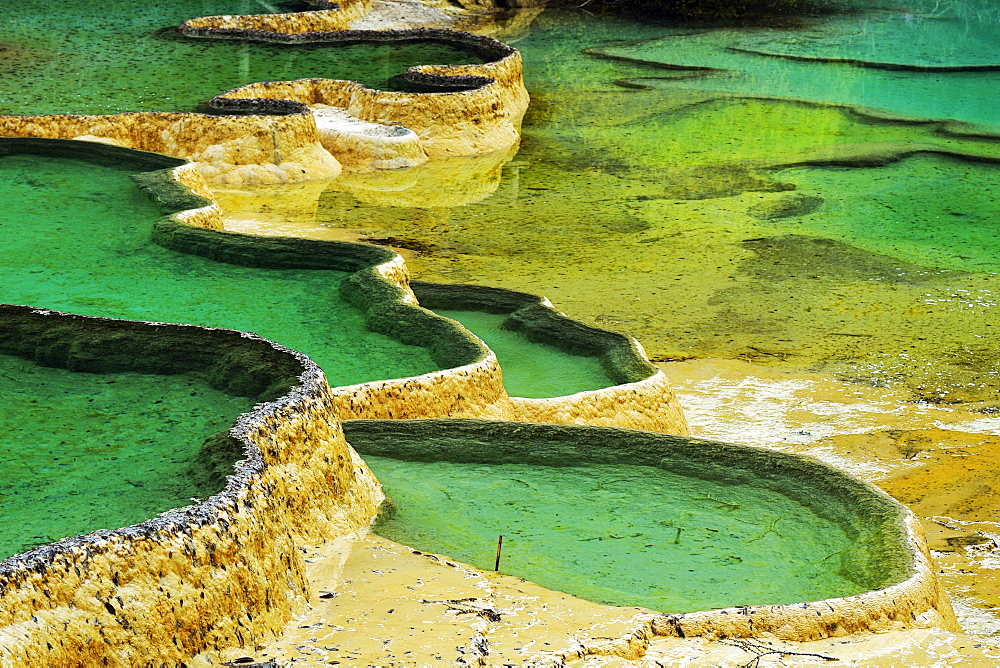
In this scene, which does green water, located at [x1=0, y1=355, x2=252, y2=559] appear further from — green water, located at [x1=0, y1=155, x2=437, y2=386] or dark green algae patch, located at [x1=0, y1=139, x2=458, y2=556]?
green water, located at [x1=0, y1=155, x2=437, y2=386]

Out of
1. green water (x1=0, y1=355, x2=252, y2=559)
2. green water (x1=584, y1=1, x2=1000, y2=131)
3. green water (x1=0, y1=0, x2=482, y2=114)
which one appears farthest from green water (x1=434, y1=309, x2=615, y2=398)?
green water (x1=584, y1=1, x2=1000, y2=131)

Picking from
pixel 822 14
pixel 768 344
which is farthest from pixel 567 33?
pixel 768 344

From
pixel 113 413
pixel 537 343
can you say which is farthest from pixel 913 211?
pixel 113 413

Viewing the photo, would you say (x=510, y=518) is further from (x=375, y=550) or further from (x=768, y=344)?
(x=768, y=344)

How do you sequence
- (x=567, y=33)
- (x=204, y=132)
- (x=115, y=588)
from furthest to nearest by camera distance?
(x=567, y=33), (x=204, y=132), (x=115, y=588)

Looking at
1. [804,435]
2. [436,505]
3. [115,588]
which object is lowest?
[804,435]

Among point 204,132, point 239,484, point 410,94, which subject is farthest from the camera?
point 410,94
